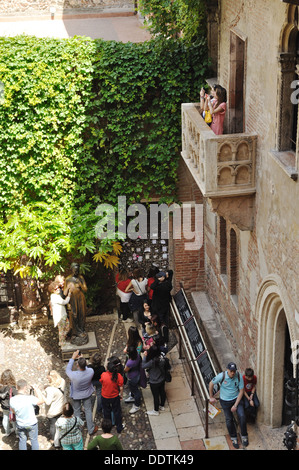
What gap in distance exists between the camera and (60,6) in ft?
68.5

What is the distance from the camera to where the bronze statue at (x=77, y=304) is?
1296 centimetres

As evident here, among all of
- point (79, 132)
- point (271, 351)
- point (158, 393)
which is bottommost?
point (158, 393)

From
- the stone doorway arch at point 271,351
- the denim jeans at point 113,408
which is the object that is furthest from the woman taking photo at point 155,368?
the stone doorway arch at point 271,351

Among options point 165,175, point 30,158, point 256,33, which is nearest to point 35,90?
point 30,158

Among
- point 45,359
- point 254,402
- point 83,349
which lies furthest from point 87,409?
point 254,402

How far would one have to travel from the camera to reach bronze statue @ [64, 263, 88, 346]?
42.5 feet

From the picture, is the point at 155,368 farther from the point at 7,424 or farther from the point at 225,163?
the point at 225,163

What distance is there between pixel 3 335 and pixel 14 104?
488 centimetres

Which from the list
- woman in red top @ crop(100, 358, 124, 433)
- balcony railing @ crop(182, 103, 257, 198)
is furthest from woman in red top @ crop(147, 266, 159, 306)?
balcony railing @ crop(182, 103, 257, 198)

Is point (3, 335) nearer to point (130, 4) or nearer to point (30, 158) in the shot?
point (30, 158)

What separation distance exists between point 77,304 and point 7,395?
280 cm

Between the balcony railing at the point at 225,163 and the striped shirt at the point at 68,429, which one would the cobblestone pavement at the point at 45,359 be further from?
the balcony railing at the point at 225,163

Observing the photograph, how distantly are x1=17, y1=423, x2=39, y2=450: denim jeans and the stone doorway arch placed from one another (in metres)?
3.53

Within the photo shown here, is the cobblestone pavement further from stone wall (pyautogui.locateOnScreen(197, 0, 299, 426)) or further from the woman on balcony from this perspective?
the woman on balcony
